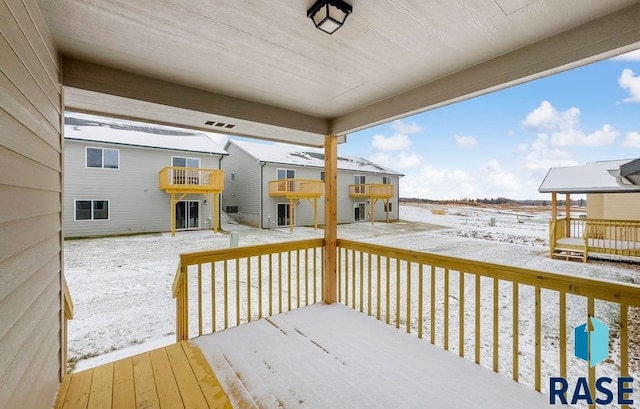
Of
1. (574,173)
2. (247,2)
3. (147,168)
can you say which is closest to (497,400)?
(247,2)

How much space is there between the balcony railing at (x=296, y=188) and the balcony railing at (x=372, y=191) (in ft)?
9.73

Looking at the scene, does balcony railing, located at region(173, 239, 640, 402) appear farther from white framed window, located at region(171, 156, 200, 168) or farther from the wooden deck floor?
white framed window, located at region(171, 156, 200, 168)

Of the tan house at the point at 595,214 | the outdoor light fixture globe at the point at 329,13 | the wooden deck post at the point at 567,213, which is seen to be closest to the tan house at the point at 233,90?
the outdoor light fixture globe at the point at 329,13

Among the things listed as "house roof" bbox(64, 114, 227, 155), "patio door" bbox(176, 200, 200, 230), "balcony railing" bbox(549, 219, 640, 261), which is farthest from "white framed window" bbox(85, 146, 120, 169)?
"balcony railing" bbox(549, 219, 640, 261)

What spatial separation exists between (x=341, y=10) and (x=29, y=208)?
184 centimetres

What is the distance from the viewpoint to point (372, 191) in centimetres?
1639

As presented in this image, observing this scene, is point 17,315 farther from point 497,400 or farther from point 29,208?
point 497,400

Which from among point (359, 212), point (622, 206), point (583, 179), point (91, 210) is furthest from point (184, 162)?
point (622, 206)

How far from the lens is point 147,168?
11.3m

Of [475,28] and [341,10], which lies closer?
[341,10]

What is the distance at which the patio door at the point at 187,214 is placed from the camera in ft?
39.3

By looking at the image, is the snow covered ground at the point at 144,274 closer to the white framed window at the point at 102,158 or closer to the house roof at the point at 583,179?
the house roof at the point at 583,179

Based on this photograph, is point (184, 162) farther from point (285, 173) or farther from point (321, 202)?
point (321, 202)

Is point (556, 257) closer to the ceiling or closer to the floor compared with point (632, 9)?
closer to the floor
